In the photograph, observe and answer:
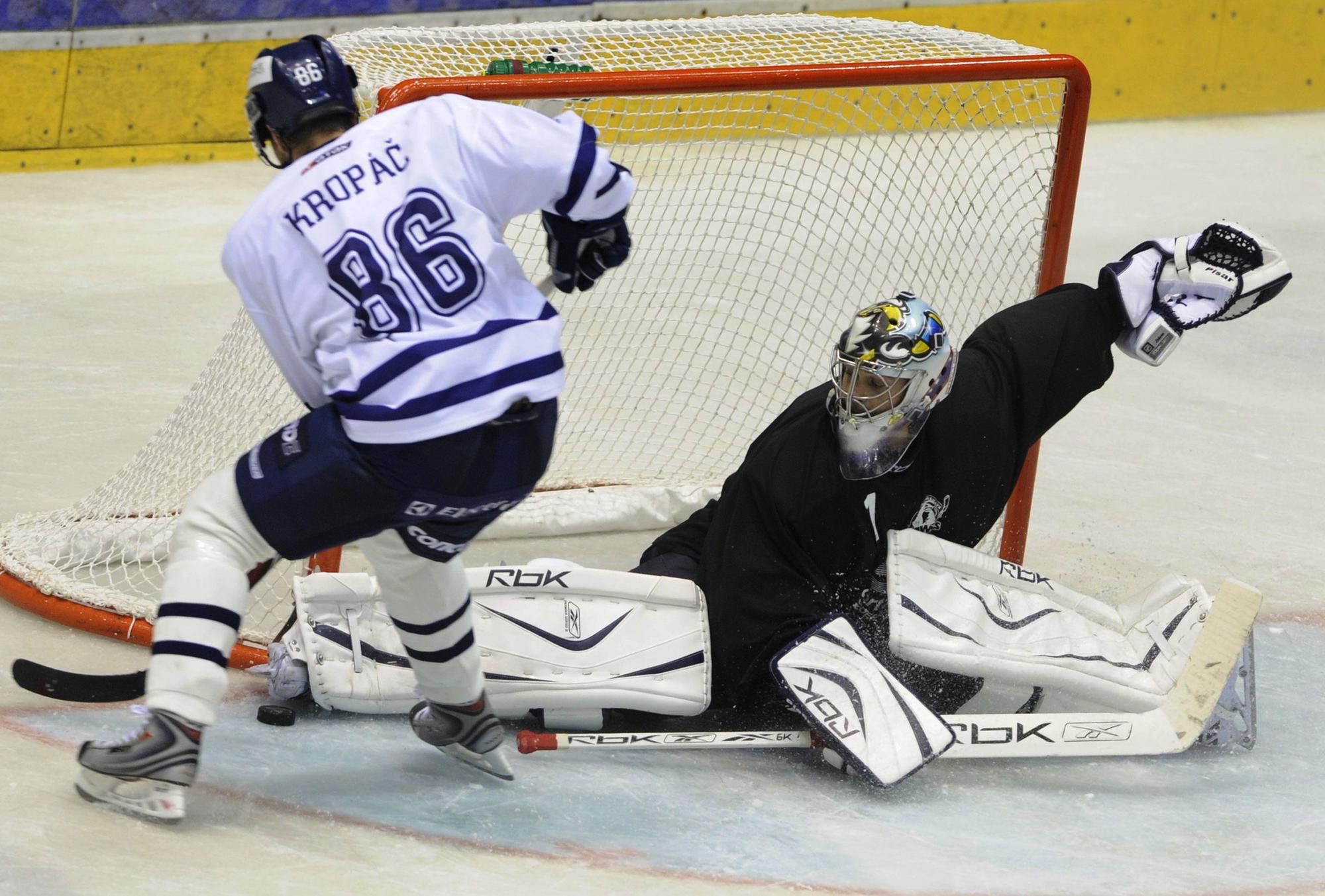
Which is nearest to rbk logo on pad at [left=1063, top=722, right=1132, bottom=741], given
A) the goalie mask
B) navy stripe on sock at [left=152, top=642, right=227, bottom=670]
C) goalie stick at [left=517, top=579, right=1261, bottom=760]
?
goalie stick at [left=517, top=579, right=1261, bottom=760]

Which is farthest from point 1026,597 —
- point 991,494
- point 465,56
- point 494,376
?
point 465,56

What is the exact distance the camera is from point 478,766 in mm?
2475

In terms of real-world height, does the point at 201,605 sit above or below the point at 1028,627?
above

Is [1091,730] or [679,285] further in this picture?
[679,285]

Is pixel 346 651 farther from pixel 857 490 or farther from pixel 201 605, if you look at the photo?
pixel 857 490

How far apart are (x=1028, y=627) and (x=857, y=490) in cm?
41

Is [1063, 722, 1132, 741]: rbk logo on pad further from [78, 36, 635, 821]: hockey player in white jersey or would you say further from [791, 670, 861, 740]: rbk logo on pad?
[78, 36, 635, 821]: hockey player in white jersey

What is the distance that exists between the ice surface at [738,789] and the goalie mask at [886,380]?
0.55m

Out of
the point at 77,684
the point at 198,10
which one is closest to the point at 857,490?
the point at 77,684

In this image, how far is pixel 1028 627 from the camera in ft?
8.90

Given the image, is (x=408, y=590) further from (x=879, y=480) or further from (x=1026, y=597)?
(x=1026, y=597)

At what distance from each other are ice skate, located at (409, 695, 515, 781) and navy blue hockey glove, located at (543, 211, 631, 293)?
681mm

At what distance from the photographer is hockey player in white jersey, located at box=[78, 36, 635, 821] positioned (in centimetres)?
198

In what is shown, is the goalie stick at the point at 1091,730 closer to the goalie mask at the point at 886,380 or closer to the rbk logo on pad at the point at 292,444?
the goalie mask at the point at 886,380
